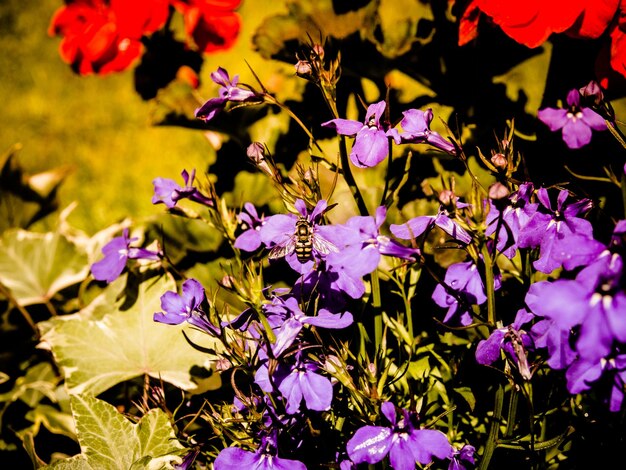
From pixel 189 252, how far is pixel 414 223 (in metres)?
0.59

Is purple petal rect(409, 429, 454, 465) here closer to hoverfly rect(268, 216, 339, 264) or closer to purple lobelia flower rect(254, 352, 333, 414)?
purple lobelia flower rect(254, 352, 333, 414)

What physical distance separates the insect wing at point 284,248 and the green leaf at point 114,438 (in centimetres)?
29

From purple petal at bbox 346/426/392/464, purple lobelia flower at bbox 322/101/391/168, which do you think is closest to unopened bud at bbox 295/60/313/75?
purple lobelia flower at bbox 322/101/391/168

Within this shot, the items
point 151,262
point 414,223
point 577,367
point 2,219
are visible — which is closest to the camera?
point 577,367

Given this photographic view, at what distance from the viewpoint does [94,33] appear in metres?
1.39

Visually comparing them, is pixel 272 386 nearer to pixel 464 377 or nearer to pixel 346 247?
pixel 346 247

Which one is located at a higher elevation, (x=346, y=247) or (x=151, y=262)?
(x=346, y=247)

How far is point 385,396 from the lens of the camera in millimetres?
736

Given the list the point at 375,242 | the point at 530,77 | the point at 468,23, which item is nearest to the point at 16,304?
the point at 375,242

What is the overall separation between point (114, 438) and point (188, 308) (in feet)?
0.93

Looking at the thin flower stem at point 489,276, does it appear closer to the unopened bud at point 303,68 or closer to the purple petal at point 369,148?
the purple petal at point 369,148

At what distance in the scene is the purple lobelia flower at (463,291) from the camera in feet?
2.22

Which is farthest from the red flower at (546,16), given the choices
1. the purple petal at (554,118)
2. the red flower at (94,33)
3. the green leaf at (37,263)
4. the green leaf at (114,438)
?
the green leaf at (37,263)

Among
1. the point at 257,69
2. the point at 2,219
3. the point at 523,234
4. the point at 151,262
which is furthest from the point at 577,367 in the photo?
the point at 257,69
